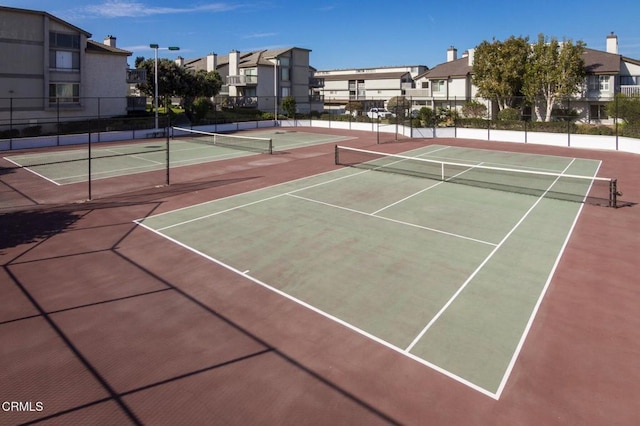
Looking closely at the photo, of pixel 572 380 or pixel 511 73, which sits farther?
pixel 511 73

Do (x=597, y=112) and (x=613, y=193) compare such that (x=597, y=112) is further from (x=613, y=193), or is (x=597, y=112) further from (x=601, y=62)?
(x=613, y=193)

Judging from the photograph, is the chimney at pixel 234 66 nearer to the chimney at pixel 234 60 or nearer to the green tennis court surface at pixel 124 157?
the chimney at pixel 234 60

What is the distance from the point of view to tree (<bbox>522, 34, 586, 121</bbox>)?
42656 millimetres

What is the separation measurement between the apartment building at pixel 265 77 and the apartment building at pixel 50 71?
801 inches

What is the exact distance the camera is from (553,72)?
4316cm

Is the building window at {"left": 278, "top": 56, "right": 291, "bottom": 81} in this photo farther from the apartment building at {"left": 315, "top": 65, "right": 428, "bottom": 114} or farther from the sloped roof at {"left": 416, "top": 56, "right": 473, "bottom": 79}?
the sloped roof at {"left": 416, "top": 56, "right": 473, "bottom": 79}

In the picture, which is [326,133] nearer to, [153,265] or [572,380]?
[153,265]

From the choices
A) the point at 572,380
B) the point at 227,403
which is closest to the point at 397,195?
the point at 572,380

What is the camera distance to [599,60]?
46.8m

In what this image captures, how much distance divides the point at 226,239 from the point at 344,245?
3.98 meters

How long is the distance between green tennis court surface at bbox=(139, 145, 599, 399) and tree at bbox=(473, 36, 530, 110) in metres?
29.9

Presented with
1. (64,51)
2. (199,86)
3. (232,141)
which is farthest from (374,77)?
(64,51)

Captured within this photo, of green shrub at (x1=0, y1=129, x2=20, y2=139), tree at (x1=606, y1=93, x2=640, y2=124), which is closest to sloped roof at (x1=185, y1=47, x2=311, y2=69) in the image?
green shrub at (x1=0, y1=129, x2=20, y2=139)

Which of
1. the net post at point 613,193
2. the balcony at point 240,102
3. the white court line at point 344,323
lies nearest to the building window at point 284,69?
the balcony at point 240,102
